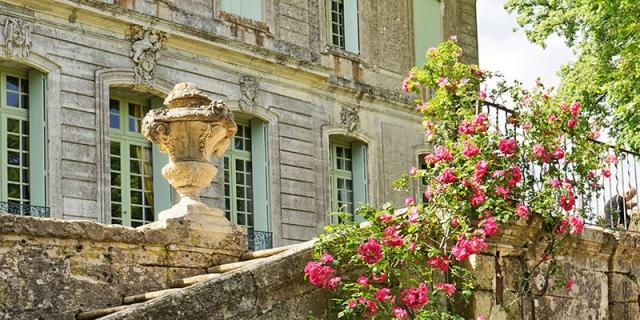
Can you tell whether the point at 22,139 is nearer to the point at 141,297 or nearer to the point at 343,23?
the point at 343,23

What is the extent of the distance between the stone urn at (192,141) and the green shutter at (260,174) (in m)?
7.41

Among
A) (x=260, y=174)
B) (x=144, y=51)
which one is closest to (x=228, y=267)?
(x=144, y=51)

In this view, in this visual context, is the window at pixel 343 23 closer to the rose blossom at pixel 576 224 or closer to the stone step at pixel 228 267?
the rose blossom at pixel 576 224

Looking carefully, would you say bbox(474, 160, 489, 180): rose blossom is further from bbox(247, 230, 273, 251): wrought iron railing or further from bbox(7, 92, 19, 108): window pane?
bbox(247, 230, 273, 251): wrought iron railing

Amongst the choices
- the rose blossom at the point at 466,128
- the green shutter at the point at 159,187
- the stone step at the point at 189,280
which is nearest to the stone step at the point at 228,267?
the stone step at the point at 189,280

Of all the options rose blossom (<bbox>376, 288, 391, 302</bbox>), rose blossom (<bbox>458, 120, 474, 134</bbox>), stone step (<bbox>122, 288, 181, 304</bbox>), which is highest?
rose blossom (<bbox>458, 120, 474, 134</bbox>)

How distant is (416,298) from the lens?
23.9 feet

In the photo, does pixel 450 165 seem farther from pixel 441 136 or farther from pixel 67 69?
pixel 67 69

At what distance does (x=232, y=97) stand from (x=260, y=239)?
6.25 feet

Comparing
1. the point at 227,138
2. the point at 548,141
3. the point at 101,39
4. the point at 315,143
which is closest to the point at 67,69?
the point at 101,39

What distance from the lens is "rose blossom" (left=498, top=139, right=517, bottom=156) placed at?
317 inches

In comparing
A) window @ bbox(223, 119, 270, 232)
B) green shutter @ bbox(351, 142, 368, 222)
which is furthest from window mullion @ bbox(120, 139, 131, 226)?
green shutter @ bbox(351, 142, 368, 222)

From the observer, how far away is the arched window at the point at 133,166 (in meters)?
13.7

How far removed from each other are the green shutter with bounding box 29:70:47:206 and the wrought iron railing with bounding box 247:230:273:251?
320cm
